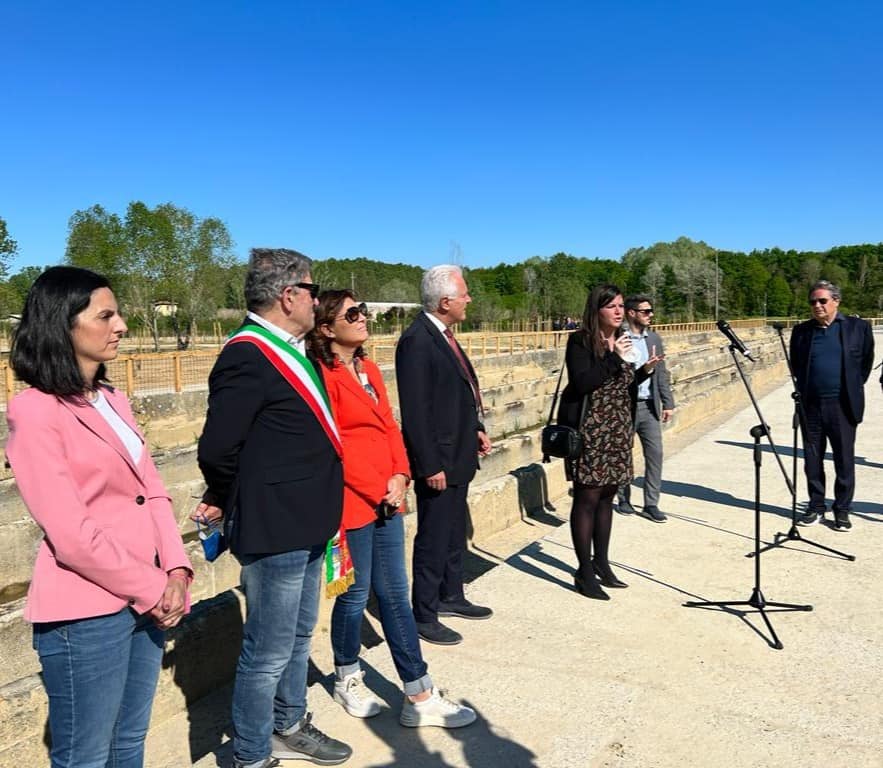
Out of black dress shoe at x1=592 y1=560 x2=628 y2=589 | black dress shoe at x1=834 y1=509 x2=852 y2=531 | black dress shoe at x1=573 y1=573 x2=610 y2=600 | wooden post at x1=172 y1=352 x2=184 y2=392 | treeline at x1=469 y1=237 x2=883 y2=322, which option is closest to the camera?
black dress shoe at x1=573 y1=573 x2=610 y2=600

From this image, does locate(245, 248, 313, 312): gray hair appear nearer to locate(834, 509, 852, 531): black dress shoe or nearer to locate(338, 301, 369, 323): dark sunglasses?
locate(338, 301, 369, 323): dark sunglasses

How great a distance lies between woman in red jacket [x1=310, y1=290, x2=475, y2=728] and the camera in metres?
3.33

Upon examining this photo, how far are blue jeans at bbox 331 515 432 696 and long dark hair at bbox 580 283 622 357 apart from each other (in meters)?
1.80

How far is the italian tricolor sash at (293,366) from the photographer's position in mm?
2684

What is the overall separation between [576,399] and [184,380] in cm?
1715

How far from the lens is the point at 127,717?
232 cm

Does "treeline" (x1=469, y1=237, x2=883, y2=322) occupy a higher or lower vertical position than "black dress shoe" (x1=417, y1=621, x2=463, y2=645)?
higher

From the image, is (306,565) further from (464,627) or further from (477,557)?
(477,557)

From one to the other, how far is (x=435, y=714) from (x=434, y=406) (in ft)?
5.42

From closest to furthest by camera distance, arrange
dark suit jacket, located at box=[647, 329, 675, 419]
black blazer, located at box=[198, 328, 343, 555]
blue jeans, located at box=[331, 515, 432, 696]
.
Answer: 1. black blazer, located at box=[198, 328, 343, 555]
2. blue jeans, located at box=[331, 515, 432, 696]
3. dark suit jacket, located at box=[647, 329, 675, 419]

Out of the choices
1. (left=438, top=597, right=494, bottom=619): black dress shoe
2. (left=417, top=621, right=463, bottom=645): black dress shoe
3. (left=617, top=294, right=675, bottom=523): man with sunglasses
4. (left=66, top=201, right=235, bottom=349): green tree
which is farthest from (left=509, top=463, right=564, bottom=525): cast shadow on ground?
(left=66, top=201, right=235, bottom=349): green tree

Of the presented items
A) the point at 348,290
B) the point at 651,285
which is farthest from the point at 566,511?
the point at 651,285

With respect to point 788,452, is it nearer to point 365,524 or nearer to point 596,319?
point 596,319

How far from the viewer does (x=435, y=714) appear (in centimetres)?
331
